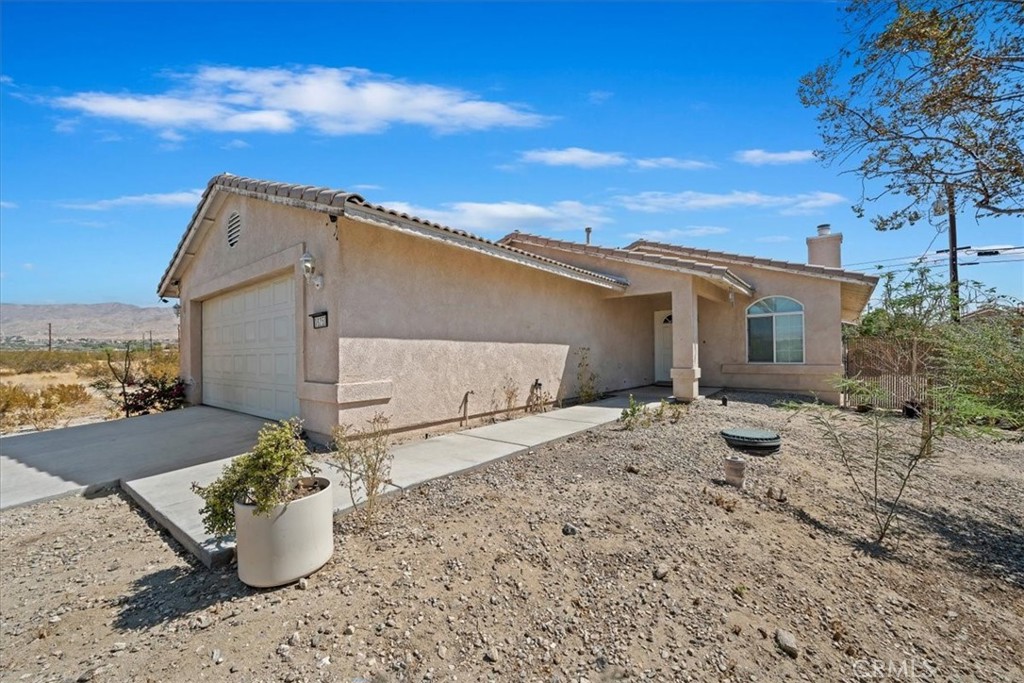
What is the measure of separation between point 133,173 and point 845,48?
17730 mm

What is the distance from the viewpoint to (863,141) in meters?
7.16

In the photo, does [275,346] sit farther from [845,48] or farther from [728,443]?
[845,48]

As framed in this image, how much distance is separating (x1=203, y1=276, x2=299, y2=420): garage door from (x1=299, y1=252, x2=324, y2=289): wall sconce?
1.40 metres

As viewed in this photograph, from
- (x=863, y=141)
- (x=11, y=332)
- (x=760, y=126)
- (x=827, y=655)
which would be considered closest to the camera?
(x=827, y=655)

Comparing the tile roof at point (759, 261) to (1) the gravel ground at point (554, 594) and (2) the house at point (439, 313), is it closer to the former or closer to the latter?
(2) the house at point (439, 313)

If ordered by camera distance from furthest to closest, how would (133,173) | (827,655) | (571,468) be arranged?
(133,173) < (571,468) < (827,655)

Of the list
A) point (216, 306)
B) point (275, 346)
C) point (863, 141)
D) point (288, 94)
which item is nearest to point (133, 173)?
point (216, 306)

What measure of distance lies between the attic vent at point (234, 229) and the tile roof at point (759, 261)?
43.0 feet

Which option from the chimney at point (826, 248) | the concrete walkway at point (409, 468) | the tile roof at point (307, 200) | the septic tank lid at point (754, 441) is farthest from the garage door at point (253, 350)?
the chimney at point (826, 248)

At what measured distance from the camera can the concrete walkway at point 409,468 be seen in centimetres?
476

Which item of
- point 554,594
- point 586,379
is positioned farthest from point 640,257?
point 554,594

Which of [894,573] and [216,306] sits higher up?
[216,306]

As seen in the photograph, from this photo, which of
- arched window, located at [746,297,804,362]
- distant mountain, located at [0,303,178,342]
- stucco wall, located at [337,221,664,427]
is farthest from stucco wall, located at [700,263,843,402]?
distant mountain, located at [0,303,178,342]

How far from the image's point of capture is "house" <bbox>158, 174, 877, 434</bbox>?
769 centimetres
